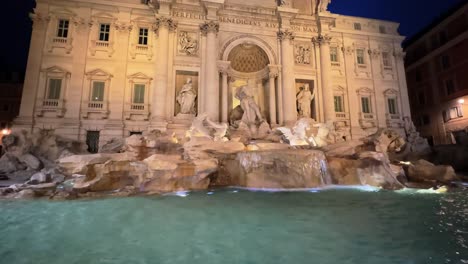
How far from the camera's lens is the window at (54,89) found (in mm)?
15523

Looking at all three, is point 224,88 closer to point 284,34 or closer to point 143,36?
point 284,34

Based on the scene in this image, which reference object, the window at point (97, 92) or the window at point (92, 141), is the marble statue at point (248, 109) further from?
the window at point (92, 141)

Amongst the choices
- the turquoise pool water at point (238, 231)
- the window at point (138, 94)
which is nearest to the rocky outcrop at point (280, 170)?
the turquoise pool water at point (238, 231)

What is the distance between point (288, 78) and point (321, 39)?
4759mm

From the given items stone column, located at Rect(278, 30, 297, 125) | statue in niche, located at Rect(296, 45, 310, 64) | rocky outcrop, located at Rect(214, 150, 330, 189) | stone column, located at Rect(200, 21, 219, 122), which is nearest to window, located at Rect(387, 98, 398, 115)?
statue in niche, located at Rect(296, 45, 310, 64)

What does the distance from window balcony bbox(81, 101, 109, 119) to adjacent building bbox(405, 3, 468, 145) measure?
89.7ft

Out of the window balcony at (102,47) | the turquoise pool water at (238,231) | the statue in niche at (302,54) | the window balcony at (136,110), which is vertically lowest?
the turquoise pool water at (238,231)

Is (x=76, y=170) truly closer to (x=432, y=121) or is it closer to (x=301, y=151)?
(x=301, y=151)

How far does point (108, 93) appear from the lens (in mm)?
16156

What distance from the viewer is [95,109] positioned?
15.8m

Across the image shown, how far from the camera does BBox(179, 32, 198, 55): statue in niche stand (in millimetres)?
17016

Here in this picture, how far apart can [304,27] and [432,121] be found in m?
16.9

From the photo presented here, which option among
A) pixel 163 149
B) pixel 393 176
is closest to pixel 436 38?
pixel 393 176

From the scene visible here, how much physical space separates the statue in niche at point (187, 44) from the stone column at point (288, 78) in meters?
6.56
